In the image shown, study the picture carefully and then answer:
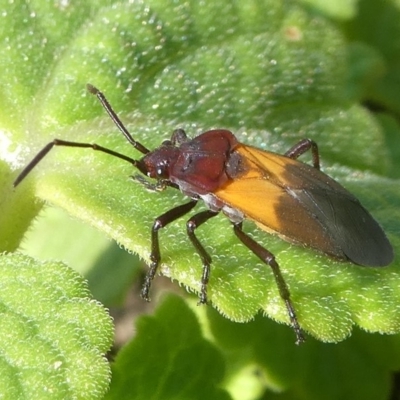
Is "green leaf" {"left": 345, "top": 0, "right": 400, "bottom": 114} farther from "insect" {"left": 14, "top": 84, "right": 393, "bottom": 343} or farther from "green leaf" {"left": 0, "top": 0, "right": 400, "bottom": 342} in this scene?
"insect" {"left": 14, "top": 84, "right": 393, "bottom": 343}

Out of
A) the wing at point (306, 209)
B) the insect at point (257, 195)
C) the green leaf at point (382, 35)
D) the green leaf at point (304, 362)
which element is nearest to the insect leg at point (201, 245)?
the insect at point (257, 195)

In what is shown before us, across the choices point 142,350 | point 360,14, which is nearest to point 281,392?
point 142,350

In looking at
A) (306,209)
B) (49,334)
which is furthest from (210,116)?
(49,334)

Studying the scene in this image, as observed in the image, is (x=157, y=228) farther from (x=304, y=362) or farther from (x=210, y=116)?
(x=304, y=362)

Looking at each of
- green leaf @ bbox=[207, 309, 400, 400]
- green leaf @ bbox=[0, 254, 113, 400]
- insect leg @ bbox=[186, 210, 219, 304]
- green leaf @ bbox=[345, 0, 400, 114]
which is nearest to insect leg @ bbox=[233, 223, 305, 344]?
insect leg @ bbox=[186, 210, 219, 304]

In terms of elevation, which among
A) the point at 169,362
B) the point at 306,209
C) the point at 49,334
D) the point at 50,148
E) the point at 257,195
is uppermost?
the point at 50,148
